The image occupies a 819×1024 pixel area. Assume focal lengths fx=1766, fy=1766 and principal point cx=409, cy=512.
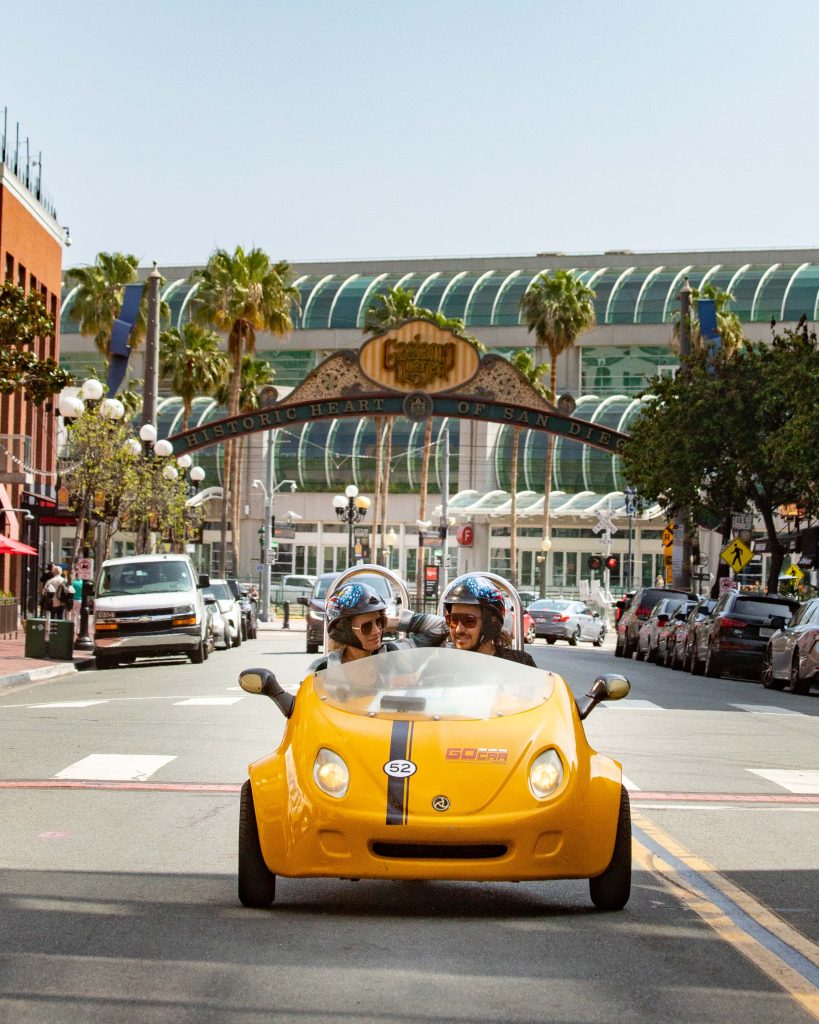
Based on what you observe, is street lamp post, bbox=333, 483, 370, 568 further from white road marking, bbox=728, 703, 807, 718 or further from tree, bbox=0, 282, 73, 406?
white road marking, bbox=728, 703, 807, 718

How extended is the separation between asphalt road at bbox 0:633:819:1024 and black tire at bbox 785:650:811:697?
47.8 feet

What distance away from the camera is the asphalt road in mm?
5918

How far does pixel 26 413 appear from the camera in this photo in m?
53.2

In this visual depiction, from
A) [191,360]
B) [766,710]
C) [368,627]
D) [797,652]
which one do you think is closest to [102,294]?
[191,360]

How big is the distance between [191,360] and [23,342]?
42443mm

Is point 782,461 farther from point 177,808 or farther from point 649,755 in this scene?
point 177,808

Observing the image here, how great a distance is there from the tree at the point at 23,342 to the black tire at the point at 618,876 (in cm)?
1869

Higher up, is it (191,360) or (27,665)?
(191,360)

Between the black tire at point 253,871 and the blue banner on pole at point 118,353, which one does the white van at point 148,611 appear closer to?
the blue banner on pole at point 118,353

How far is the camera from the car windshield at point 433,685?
25.9ft

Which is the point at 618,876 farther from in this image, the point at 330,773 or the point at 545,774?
the point at 330,773

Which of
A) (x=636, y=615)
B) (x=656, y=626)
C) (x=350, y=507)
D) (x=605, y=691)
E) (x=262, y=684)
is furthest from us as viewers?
(x=350, y=507)

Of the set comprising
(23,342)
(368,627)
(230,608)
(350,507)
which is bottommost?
(230,608)

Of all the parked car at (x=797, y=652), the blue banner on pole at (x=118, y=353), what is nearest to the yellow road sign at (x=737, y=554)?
the parked car at (x=797, y=652)
